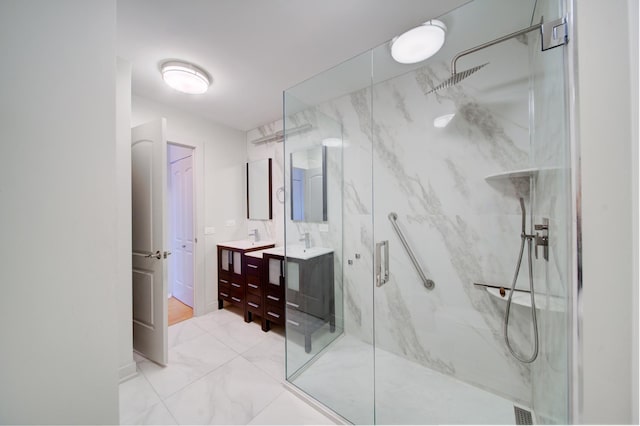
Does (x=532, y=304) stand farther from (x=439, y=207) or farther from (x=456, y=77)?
(x=456, y=77)

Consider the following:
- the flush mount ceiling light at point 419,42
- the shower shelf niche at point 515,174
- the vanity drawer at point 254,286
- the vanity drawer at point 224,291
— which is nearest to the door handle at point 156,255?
the vanity drawer at point 254,286

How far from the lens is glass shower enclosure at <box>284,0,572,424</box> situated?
4.37ft

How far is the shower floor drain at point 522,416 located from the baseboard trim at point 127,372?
2.76 m

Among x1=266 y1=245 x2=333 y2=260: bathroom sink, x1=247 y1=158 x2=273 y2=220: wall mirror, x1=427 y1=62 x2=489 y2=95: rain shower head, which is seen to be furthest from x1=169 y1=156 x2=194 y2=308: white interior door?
x1=427 y1=62 x2=489 y2=95: rain shower head

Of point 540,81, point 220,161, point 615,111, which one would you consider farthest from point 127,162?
point 540,81

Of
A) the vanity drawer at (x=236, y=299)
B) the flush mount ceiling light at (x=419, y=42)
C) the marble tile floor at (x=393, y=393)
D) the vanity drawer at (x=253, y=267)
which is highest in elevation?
the flush mount ceiling light at (x=419, y=42)

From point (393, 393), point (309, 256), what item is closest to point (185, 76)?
point (309, 256)

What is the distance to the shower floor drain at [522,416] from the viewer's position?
1.33 m

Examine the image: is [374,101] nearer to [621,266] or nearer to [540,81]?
[540,81]

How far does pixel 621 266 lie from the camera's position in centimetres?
62

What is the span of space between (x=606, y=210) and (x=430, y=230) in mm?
1150

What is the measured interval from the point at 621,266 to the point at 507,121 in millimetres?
1234

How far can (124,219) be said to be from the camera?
70.8 inches

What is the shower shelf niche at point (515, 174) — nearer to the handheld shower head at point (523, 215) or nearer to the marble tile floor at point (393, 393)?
→ the handheld shower head at point (523, 215)
